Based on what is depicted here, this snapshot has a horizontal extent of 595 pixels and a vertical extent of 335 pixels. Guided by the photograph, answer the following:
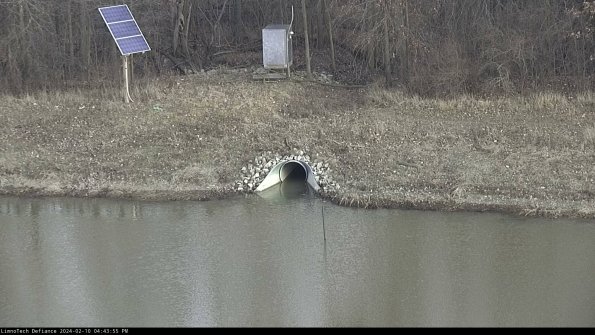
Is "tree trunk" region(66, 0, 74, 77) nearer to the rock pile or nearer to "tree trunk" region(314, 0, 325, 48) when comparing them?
"tree trunk" region(314, 0, 325, 48)

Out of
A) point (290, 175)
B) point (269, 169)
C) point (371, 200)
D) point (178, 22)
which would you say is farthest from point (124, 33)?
point (371, 200)

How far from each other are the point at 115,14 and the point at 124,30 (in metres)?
0.52

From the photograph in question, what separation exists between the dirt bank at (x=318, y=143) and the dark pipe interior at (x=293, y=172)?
0.45 meters

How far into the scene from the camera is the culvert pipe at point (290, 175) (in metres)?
15.5

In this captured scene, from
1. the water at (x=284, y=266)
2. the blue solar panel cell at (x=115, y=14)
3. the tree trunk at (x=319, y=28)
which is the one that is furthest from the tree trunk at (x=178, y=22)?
the water at (x=284, y=266)

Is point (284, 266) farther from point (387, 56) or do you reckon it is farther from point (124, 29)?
point (387, 56)

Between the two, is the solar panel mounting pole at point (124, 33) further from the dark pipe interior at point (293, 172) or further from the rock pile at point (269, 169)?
the dark pipe interior at point (293, 172)

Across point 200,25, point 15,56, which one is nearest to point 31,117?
point 15,56

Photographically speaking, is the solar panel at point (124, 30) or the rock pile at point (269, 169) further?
the solar panel at point (124, 30)

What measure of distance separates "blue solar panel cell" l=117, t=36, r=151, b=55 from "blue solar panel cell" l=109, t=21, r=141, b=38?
14 centimetres

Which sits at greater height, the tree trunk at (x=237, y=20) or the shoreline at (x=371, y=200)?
the tree trunk at (x=237, y=20)

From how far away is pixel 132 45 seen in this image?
17.6m

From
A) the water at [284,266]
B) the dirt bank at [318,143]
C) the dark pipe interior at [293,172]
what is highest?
the dirt bank at [318,143]

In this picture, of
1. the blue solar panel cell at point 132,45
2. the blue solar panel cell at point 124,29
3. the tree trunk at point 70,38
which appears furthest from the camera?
the tree trunk at point 70,38
